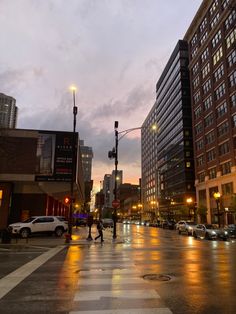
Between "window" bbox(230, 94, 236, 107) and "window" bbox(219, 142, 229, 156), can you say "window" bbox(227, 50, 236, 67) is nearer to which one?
"window" bbox(230, 94, 236, 107)

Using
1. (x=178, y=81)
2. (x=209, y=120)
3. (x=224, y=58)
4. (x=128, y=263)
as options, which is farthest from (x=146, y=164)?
(x=128, y=263)

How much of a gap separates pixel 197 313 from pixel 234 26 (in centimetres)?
656

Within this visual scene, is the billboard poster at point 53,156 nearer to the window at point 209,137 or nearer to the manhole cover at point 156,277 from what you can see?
the manhole cover at point 156,277

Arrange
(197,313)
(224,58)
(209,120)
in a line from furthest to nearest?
(209,120) → (224,58) → (197,313)

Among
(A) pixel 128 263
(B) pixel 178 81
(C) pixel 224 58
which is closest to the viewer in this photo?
(A) pixel 128 263

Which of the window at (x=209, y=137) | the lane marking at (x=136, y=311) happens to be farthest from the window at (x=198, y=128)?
the lane marking at (x=136, y=311)

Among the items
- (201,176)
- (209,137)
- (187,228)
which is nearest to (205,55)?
(209,137)

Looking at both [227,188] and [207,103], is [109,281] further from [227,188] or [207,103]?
[207,103]

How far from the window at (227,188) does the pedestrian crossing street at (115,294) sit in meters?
52.6

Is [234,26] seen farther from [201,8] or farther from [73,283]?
[201,8]

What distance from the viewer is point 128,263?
44.3 feet

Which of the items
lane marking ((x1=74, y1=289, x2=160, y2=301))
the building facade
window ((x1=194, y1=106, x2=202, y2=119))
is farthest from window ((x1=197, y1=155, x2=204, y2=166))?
lane marking ((x1=74, y1=289, x2=160, y2=301))

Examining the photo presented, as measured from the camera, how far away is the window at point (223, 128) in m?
63.1

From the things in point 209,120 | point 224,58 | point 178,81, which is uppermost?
point 178,81
